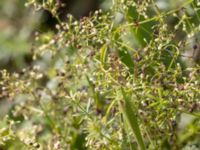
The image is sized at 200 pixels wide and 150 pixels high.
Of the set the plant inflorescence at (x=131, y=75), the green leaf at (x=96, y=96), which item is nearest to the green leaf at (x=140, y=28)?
→ the plant inflorescence at (x=131, y=75)

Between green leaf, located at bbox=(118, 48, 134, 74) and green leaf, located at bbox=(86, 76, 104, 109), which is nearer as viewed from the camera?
green leaf, located at bbox=(118, 48, 134, 74)

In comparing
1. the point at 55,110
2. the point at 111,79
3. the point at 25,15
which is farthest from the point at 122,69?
the point at 25,15

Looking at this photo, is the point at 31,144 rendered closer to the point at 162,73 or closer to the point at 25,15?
the point at 162,73

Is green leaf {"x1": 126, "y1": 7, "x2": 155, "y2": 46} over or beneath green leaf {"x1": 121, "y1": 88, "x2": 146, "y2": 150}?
over

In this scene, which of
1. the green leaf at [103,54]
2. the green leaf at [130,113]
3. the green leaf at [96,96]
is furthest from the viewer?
the green leaf at [96,96]

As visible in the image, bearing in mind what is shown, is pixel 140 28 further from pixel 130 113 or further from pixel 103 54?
pixel 130 113

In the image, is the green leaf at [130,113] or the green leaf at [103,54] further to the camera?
the green leaf at [103,54]

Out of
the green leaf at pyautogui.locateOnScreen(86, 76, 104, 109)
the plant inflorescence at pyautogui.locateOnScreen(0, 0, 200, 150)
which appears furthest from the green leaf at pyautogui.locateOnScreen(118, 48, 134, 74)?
the green leaf at pyautogui.locateOnScreen(86, 76, 104, 109)

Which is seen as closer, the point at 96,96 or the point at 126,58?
the point at 126,58

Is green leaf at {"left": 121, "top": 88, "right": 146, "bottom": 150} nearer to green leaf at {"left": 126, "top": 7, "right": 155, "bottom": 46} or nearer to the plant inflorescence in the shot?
the plant inflorescence

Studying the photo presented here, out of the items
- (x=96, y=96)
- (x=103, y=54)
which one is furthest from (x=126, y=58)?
(x=96, y=96)

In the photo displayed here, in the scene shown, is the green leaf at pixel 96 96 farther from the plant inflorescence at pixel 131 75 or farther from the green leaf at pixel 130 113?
the green leaf at pixel 130 113
